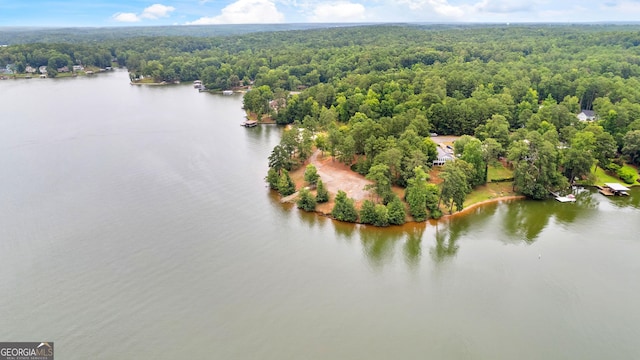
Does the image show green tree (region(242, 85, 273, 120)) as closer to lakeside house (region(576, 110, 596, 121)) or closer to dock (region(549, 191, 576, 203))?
dock (region(549, 191, 576, 203))

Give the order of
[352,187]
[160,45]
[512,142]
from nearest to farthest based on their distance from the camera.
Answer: [352,187] → [512,142] → [160,45]

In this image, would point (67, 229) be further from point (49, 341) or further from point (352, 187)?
point (352, 187)

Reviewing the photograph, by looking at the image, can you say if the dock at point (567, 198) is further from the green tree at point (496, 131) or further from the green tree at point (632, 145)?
the green tree at point (632, 145)

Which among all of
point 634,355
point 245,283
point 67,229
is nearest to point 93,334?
point 245,283

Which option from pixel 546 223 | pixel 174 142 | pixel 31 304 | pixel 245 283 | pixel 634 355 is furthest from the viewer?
pixel 174 142

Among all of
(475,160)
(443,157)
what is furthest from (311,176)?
(475,160)

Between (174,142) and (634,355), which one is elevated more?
(174,142)

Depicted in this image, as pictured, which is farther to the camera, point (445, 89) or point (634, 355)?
point (445, 89)

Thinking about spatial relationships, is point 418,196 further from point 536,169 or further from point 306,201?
point 536,169
